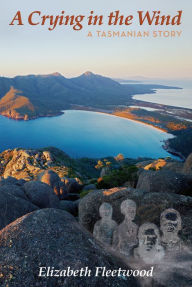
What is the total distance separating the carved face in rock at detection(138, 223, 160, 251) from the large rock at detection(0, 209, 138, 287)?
1461 millimetres

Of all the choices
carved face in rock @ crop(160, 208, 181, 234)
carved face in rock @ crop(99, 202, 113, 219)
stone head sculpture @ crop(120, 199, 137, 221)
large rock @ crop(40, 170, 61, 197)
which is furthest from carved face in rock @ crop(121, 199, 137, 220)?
large rock @ crop(40, 170, 61, 197)

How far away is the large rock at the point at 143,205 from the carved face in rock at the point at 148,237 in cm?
155

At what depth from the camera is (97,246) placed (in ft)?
14.9

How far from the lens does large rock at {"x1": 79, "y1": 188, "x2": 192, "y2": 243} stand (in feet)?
27.6

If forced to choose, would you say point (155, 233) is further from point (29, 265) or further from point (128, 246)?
point (29, 265)

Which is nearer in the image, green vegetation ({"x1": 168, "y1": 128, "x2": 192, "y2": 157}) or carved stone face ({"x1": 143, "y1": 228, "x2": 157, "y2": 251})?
carved stone face ({"x1": 143, "y1": 228, "x2": 157, "y2": 251})

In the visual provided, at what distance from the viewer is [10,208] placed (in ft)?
36.9

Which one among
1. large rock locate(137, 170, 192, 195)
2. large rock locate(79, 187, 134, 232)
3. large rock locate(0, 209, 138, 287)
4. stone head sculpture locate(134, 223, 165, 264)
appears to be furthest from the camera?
large rock locate(137, 170, 192, 195)

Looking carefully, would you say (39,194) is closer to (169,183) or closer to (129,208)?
(169,183)

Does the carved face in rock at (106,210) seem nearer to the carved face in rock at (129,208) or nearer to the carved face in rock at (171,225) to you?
the carved face in rock at (129,208)

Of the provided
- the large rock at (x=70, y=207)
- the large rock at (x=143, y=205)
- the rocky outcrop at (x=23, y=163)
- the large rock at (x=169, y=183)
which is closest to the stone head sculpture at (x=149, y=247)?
the large rock at (x=143, y=205)

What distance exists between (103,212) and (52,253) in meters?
2.76

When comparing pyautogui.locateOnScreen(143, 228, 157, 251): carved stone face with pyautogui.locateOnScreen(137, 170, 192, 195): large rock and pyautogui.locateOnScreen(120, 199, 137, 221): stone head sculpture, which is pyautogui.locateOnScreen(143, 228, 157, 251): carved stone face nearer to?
pyautogui.locateOnScreen(120, 199, 137, 221): stone head sculpture

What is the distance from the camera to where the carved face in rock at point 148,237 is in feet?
19.1
